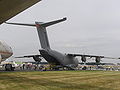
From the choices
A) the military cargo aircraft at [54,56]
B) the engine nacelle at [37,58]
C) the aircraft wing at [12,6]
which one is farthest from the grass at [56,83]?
the engine nacelle at [37,58]

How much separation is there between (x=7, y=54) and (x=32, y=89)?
18.3 m

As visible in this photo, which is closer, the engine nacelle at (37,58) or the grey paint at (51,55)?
the grey paint at (51,55)

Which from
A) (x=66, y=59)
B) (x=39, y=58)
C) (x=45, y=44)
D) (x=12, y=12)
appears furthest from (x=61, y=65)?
(x=12, y=12)

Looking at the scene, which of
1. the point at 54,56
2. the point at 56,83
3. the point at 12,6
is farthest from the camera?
the point at 54,56

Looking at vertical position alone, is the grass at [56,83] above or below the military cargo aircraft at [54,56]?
below

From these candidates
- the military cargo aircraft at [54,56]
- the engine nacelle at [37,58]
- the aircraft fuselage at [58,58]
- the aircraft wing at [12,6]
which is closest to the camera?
the aircraft wing at [12,6]

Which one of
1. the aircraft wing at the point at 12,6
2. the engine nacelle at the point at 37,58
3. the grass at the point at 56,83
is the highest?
the engine nacelle at the point at 37,58

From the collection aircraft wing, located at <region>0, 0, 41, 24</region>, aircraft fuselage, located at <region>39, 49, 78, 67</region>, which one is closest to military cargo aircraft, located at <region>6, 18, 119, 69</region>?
aircraft fuselage, located at <region>39, 49, 78, 67</region>

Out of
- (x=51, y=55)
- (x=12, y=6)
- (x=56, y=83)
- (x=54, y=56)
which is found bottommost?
(x=56, y=83)

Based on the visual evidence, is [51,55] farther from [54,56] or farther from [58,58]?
[58,58]

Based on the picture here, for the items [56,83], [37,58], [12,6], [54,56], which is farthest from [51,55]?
[12,6]

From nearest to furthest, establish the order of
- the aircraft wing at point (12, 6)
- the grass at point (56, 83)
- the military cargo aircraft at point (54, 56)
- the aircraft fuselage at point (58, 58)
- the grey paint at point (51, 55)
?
the aircraft wing at point (12, 6) → the grass at point (56, 83) → the grey paint at point (51, 55) → the military cargo aircraft at point (54, 56) → the aircraft fuselage at point (58, 58)

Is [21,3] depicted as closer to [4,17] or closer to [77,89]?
[4,17]

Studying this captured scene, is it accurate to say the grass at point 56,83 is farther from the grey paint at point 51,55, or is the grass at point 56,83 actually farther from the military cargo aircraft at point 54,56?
the military cargo aircraft at point 54,56
